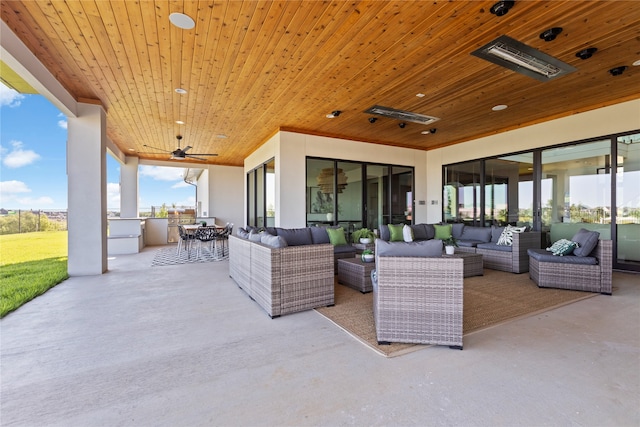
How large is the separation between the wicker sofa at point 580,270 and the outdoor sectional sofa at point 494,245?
0.87 metres

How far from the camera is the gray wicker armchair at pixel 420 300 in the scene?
7.61 feet

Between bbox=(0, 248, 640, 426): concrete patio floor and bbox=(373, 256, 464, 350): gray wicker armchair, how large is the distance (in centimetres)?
17

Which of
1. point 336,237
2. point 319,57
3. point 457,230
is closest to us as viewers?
point 319,57

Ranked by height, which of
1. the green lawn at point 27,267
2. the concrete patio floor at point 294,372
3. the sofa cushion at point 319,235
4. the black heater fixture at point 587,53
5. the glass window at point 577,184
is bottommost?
the concrete patio floor at point 294,372

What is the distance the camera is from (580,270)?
4.04 metres

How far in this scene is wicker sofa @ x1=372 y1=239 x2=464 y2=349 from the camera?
232 centimetres

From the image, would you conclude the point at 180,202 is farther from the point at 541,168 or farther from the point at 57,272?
the point at 541,168

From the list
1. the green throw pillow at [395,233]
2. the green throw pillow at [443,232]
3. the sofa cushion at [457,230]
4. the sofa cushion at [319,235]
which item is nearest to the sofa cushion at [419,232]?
the green throw pillow at [443,232]

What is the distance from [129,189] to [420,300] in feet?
34.5

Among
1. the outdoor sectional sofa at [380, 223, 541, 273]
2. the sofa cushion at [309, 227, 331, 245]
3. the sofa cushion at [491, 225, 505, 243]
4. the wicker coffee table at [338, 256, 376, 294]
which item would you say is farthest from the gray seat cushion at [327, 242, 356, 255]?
the sofa cushion at [491, 225, 505, 243]

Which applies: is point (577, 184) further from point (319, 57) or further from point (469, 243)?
point (319, 57)

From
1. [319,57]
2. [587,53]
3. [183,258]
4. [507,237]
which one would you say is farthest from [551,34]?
[183,258]

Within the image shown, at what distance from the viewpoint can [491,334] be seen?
2627 millimetres

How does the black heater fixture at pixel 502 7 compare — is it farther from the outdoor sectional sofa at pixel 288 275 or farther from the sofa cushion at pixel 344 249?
the sofa cushion at pixel 344 249
